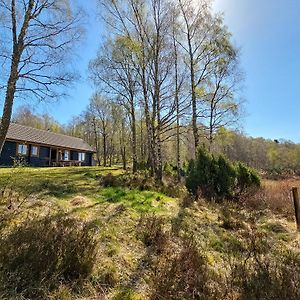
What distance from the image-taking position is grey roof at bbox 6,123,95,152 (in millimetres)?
26000

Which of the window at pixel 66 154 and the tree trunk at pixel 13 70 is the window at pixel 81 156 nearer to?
the window at pixel 66 154

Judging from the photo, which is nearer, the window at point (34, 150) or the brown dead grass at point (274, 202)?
the brown dead grass at point (274, 202)

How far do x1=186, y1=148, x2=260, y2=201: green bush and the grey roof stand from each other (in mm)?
18297

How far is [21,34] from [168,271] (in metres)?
8.05

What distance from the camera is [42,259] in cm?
398

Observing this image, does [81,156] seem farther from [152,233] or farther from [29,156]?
[152,233]

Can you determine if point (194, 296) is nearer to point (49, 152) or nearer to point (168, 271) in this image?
point (168, 271)

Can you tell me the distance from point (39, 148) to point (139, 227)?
25211mm

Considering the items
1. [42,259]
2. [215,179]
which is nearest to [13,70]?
[42,259]

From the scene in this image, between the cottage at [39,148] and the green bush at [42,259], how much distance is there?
756 inches

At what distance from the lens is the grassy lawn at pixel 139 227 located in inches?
177

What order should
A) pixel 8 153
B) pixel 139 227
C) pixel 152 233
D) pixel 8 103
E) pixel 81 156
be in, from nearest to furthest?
1. pixel 152 233
2. pixel 139 227
3. pixel 8 103
4. pixel 8 153
5. pixel 81 156

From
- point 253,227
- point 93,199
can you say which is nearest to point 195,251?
point 253,227

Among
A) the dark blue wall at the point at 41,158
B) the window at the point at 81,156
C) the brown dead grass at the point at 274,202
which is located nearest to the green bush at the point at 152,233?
the brown dead grass at the point at 274,202
